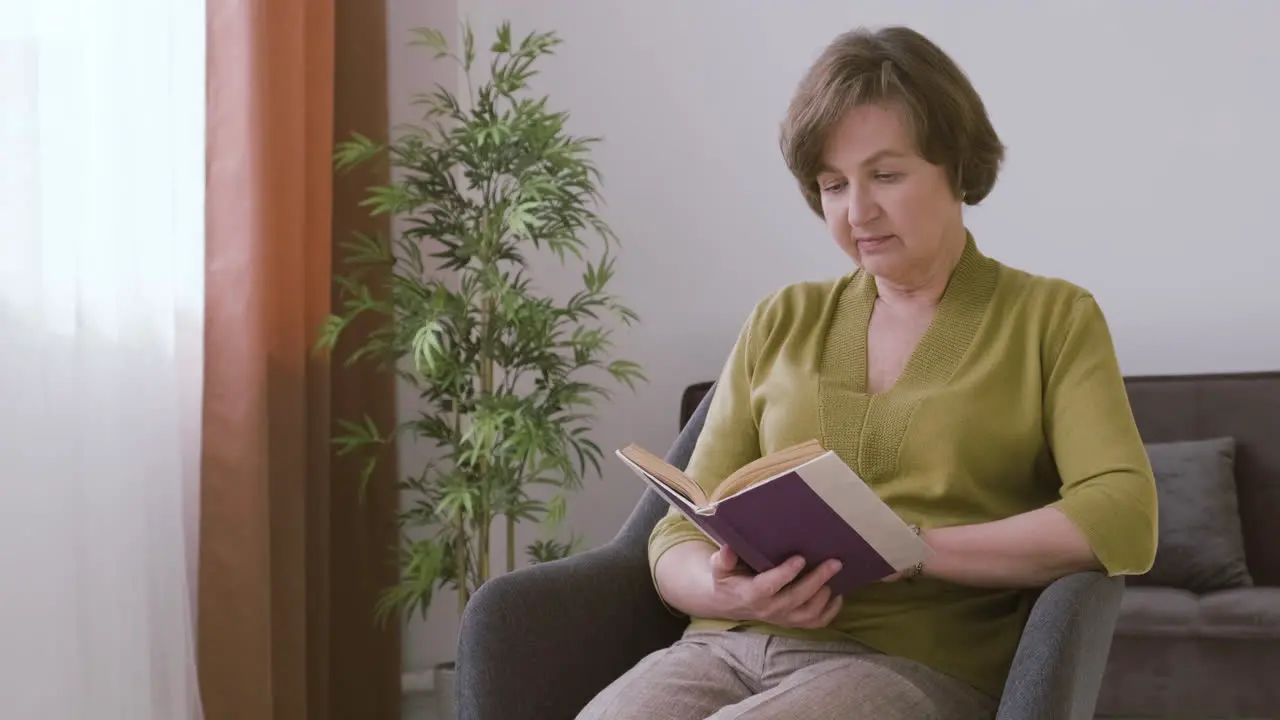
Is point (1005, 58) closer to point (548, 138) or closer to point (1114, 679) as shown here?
point (548, 138)

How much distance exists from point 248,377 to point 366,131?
904mm

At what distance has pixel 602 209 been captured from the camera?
3.92m

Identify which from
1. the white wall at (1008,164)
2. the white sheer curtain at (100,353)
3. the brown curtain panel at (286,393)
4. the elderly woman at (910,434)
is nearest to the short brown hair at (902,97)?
the elderly woman at (910,434)

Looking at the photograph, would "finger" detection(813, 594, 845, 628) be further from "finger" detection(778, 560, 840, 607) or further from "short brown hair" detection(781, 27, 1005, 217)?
"short brown hair" detection(781, 27, 1005, 217)

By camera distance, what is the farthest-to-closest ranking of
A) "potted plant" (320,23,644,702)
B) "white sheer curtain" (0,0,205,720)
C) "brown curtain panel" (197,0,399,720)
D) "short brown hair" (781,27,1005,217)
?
1. "potted plant" (320,23,644,702)
2. "brown curtain panel" (197,0,399,720)
3. "white sheer curtain" (0,0,205,720)
4. "short brown hair" (781,27,1005,217)

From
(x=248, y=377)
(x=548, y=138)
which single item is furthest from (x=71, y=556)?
(x=548, y=138)

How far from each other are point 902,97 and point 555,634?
0.69 m

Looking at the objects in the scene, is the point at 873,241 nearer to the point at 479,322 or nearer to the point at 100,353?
the point at 100,353

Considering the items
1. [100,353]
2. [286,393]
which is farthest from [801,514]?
[286,393]

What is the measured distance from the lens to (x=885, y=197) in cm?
151

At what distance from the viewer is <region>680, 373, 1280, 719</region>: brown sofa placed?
9.23ft

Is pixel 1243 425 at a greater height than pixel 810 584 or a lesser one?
lesser

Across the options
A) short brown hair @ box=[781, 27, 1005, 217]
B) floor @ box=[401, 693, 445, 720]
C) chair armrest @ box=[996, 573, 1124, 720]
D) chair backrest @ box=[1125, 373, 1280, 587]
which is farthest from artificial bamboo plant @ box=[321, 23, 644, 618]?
chair armrest @ box=[996, 573, 1124, 720]

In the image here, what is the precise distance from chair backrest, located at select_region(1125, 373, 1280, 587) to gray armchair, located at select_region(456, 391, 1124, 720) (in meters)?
1.97
